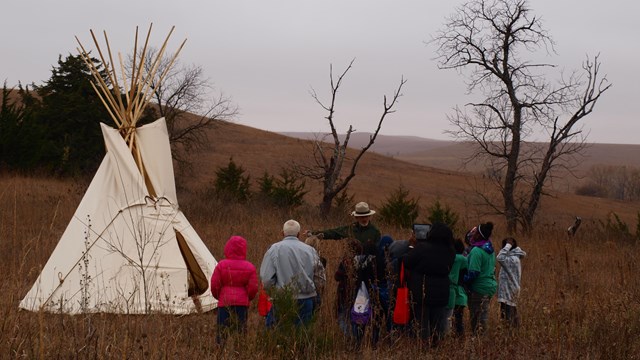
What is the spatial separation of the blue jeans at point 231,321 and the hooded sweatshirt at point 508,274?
281 cm

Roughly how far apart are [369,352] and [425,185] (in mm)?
44966

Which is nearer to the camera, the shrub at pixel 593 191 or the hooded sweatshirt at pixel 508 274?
the hooded sweatshirt at pixel 508 274

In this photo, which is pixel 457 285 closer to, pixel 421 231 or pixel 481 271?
pixel 481 271

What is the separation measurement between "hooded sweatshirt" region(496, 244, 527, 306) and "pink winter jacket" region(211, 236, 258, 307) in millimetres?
2759

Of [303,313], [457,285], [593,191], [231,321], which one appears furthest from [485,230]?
[593,191]

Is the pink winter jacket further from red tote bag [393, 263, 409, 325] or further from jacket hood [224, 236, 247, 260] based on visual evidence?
red tote bag [393, 263, 409, 325]

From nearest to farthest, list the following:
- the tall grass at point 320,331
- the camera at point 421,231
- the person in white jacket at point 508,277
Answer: the tall grass at point 320,331, the camera at point 421,231, the person in white jacket at point 508,277

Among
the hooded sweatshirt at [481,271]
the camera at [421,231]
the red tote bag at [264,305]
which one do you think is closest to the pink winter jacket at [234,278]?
the red tote bag at [264,305]

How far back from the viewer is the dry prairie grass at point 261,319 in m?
4.31

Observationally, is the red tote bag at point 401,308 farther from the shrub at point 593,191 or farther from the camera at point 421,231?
the shrub at point 593,191

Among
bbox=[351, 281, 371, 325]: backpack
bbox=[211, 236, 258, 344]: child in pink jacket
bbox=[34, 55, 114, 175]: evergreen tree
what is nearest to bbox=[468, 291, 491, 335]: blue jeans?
bbox=[351, 281, 371, 325]: backpack

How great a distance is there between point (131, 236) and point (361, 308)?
3.66 m

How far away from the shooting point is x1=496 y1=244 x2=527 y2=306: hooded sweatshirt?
7.12 m

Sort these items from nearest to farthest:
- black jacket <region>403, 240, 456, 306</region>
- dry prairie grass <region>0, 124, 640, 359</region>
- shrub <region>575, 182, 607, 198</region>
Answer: dry prairie grass <region>0, 124, 640, 359</region> → black jacket <region>403, 240, 456, 306</region> → shrub <region>575, 182, 607, 198</region>
